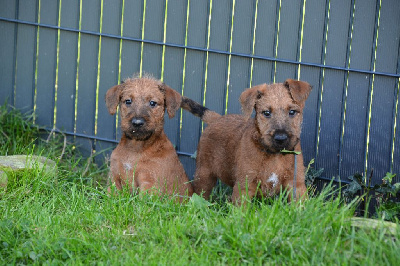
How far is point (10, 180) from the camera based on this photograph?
6.30m

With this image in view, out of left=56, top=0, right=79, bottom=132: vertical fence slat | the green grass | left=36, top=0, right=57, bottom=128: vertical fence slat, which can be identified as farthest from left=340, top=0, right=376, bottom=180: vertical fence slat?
left=36, top=0, right=57, bottom=128: vertical fence slat

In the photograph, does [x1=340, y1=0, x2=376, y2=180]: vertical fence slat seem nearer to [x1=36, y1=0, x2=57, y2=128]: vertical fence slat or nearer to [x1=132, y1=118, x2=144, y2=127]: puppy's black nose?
[x1=132, y1=118, x2=144, y2=127]: puppy's black nose

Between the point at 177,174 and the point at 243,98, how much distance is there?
1021 mm

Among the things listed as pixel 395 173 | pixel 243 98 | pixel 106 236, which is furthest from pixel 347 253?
pixel 395 173

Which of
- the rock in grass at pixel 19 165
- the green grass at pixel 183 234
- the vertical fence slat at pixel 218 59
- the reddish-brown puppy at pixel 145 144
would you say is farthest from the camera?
the vertical fence slat at pixel 218 59

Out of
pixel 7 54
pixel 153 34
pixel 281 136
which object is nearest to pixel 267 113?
pixel 281 136

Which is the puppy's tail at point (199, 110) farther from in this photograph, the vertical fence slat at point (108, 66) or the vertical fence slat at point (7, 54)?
the vertical fence slat at point (7, 54)

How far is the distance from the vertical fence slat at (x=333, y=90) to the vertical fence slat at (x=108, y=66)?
8.11ft

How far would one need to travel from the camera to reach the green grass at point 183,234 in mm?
4379

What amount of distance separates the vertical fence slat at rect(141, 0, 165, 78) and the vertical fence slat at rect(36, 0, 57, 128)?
1.19m

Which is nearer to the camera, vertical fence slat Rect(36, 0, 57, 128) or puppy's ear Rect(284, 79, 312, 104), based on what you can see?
puppy's ear Rect(284, 79, 312, 104)

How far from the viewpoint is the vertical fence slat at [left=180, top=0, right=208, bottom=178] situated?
294 inches

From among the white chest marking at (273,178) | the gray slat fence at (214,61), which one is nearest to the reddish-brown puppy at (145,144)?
the white chest marking at (273,178)

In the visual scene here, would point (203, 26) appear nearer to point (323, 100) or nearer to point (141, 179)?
point (323, 100)
